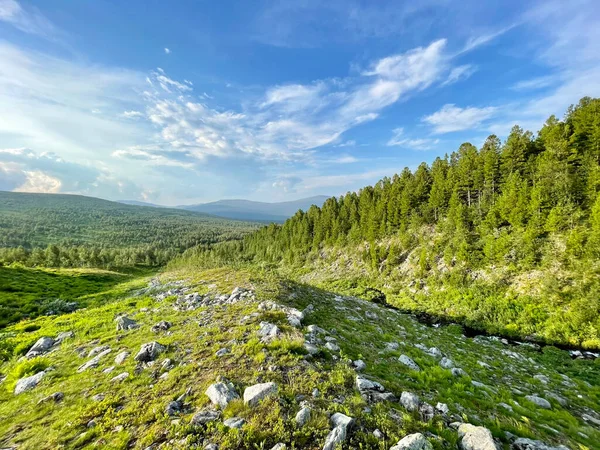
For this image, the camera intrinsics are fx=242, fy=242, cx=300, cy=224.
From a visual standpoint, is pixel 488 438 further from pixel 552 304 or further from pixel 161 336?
pixel 552 304

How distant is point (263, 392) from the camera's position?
5824mm

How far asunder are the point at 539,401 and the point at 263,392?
10.5 meters

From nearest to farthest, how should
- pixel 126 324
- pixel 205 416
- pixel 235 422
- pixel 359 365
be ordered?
1. pixel 235 422
2. pixel 205 416
3. pixel 359 365
4. pixel 126 324

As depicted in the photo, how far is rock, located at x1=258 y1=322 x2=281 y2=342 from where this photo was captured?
30.2 ft

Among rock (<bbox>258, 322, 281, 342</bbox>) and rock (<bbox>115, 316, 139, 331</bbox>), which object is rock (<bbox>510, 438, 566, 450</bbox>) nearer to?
rock (<bbox>258, 322, 281, 342</bbox>)

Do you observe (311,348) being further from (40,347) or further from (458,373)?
(40,347)

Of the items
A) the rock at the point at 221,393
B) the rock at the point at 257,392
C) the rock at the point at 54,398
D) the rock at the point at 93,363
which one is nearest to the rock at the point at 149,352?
the rock at the point at 93,363

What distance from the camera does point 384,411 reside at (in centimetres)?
563

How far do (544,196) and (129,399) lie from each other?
156ft

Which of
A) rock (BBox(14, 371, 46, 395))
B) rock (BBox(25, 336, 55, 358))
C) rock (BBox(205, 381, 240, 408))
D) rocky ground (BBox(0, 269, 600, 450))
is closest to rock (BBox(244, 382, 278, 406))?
rocky ground (BBox(0, 269, 600, 450))

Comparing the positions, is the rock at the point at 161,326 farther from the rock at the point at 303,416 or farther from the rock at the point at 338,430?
the rock at the point at 338,430

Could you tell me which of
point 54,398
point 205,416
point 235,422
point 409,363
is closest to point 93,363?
point 54,398

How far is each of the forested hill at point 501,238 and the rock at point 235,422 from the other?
1235 inches

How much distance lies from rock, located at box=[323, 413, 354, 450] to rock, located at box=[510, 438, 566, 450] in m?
3.74
